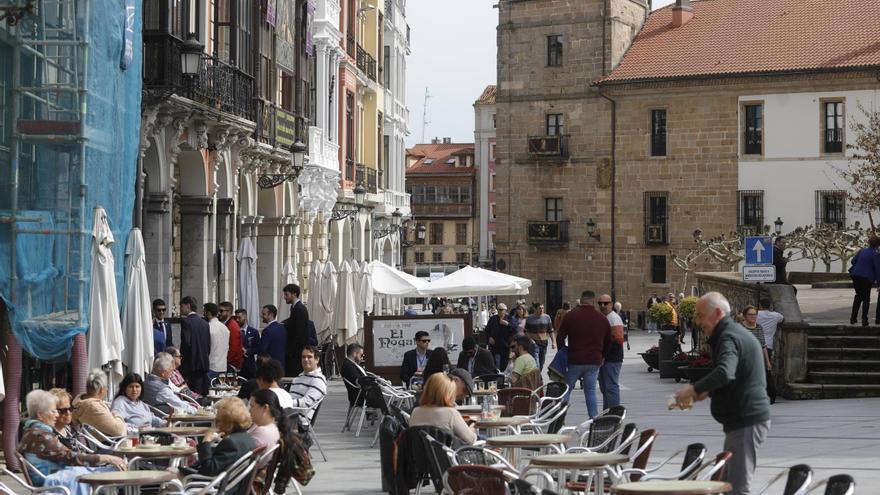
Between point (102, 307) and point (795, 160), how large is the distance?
148 feet

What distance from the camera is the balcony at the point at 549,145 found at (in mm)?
62250

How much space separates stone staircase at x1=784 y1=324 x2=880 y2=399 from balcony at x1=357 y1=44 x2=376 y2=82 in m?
25.5

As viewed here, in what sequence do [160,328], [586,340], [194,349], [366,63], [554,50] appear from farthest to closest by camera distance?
[554,50] → [366,63] → [160,328] → [194,349] → [586,340]

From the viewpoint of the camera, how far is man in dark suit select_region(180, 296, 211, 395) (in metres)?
20.3

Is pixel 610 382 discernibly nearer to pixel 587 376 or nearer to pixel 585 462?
pixel 587 376

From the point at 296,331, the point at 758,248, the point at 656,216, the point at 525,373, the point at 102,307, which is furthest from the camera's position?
the point at 656,216

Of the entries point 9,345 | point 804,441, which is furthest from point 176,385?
point 804,441

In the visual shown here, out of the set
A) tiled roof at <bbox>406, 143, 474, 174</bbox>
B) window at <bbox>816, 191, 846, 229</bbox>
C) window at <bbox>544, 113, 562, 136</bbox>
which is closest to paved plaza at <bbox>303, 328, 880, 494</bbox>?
window at <bbox>816, 191, 846, 229</bbox>

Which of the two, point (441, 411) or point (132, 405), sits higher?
point (441, 411)

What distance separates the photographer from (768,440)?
1827 centimetres

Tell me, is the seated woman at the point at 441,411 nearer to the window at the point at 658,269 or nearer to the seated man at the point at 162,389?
the seated man at the point at 162,389

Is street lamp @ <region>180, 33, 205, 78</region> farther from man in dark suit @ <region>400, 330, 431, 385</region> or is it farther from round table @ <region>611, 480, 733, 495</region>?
round table @ <region>611, 480, 733, 495</region>

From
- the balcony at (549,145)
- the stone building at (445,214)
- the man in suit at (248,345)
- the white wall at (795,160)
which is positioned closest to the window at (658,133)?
the white wall at (795,160)

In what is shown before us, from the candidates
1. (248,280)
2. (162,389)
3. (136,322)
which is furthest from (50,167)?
(248,280)
